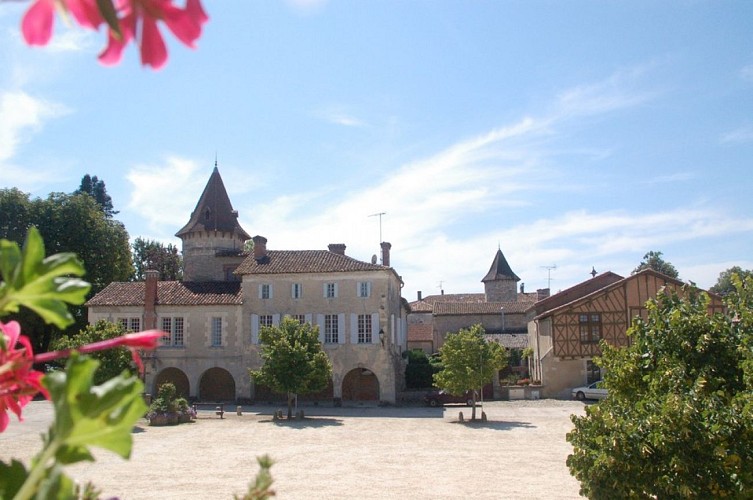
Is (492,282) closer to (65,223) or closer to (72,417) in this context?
(65,223)

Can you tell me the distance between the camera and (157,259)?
60.8m

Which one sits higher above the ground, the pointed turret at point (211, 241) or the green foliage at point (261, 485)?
the pointed turret at point (211, 241)

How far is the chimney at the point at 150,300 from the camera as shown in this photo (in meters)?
36.3

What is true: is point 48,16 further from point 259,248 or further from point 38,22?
point 259,248

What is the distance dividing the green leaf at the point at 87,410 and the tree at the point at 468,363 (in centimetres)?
2886

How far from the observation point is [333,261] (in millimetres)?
36625

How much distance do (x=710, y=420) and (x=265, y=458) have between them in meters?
7.03

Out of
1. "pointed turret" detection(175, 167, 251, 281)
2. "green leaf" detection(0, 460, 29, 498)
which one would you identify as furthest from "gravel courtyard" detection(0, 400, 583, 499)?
"pointed turret" detection(175, 167, 251, 281)

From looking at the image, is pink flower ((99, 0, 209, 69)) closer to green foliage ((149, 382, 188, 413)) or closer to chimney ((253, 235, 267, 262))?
green foliage ((149, 382, 188, 413))

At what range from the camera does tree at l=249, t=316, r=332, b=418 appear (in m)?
29.9

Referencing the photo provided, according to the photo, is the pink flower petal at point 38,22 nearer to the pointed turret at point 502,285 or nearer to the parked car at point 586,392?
the parked car at point 586,392

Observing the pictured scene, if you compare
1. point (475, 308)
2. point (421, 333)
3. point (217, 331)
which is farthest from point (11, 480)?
point (475, 308)

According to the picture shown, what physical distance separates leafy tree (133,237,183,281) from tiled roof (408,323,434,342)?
22.1 meters

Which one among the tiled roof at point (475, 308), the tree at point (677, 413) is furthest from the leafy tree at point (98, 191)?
the tree at point (677, 413)
